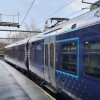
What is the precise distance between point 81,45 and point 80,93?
4.04ft

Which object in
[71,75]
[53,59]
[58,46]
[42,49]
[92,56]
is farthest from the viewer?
[42,49]

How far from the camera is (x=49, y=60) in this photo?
525 inches

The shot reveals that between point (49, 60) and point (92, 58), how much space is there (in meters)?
5.36

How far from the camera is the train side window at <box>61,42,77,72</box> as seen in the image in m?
9.45

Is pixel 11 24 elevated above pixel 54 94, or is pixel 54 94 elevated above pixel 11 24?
pixel 11 24

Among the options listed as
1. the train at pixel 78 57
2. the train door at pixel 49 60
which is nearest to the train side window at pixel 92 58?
the train at pixel 78 57

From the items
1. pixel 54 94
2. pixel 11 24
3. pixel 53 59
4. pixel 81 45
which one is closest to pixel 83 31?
pixel 81 45

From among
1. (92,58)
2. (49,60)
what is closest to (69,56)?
(92,58)

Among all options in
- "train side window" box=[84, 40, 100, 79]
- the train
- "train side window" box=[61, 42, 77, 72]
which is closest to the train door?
the train

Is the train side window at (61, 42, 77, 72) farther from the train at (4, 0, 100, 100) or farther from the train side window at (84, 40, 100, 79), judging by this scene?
the train side window at (84, 40, 100, 79)

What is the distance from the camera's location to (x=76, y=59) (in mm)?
9180

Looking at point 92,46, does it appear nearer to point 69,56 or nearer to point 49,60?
point 69,56

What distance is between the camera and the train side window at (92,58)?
25.5 feet

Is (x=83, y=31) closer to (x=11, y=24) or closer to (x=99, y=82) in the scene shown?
(x=99, y=82)
